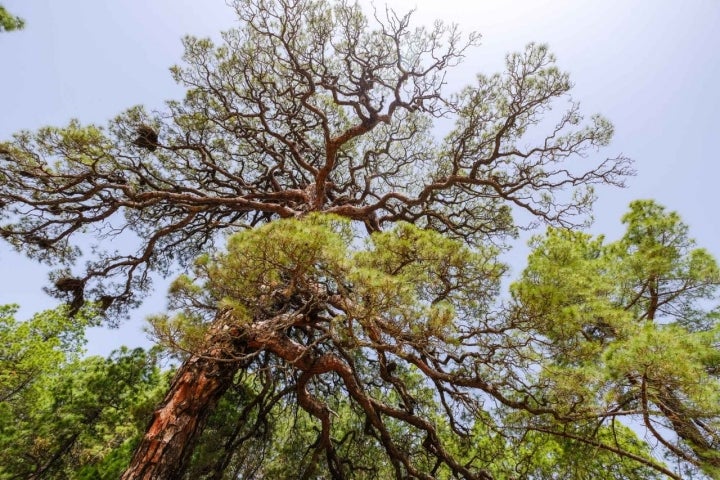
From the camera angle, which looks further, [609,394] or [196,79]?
[196,79]

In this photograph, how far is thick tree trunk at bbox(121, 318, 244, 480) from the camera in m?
2.80

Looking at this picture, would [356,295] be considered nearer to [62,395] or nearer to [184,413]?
[184,413]

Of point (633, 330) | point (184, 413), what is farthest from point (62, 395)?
point (633, 330)

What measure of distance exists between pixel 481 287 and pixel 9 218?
6.39 meters

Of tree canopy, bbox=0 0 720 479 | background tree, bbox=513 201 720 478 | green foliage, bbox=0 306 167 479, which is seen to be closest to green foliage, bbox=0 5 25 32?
tree canopy, bbox=0 0 720 479

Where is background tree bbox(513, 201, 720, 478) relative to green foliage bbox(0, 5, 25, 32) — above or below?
below

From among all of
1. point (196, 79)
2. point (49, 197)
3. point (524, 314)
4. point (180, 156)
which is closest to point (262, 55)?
point (196, 79)

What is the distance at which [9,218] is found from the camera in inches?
199

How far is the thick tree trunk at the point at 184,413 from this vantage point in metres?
2.80

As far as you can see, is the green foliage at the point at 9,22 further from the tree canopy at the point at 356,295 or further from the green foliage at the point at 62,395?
the green foliage at the point at 62,395

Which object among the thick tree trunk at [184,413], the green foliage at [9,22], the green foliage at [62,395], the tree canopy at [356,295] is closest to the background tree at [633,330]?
the tree canopy at [356,295]

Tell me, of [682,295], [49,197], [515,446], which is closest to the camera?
[515,446]

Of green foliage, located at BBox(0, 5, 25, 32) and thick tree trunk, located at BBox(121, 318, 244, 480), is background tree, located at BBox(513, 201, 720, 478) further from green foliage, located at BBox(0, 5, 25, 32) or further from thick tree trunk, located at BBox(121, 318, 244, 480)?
green foliage, located at BBox(0, 5, 25, 32)

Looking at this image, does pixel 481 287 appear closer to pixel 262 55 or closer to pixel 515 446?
pixel 515 446
